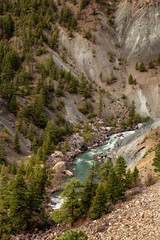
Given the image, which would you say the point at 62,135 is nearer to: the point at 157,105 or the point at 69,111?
the point at 69,111

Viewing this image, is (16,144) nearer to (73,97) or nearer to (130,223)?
(130,223)

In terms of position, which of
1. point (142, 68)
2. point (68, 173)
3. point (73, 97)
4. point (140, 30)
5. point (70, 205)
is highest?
point (140, 30)

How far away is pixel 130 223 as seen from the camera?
18781 millimetres

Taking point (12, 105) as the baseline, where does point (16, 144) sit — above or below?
below

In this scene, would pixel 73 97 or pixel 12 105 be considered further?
pixel 73 97

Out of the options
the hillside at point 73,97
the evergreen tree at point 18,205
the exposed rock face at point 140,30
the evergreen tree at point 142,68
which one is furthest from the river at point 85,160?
the exposed rock face at point 140,30

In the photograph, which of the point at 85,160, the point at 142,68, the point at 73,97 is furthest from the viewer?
the point at 142,68

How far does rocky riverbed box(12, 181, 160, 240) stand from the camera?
16.6m

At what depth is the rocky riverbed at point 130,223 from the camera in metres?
16.6

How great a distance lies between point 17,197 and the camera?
26438 millimetres

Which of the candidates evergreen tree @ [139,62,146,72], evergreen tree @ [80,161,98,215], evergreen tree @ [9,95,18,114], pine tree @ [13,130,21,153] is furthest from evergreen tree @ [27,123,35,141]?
evergreen tree @ [139,62,146,72]

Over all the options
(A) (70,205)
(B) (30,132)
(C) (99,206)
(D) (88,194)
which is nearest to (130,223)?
(C) (99,206)

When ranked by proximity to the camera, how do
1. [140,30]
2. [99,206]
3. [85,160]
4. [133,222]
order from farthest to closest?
[140,30] < [85,160] < [99,206] < [133,222]

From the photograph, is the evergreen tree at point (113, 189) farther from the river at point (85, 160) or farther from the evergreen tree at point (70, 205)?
the river at point (85, 160)
